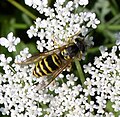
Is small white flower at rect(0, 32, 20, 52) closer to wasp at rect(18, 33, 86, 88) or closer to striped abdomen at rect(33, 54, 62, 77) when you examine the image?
wasp at rect(18, 33, 86, 88)

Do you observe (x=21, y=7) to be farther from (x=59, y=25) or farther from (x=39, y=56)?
(x=39, y=56)

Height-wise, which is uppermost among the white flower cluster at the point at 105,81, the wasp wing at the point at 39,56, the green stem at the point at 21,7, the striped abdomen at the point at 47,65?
the green stem at the point at 21,7

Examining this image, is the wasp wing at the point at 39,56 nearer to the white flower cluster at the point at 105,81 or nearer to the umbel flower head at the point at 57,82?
the umbel flower head at the point at 57,82

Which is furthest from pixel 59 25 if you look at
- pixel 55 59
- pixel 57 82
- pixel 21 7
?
pixel 21 7

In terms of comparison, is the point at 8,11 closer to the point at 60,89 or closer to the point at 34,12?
the point at 34,12

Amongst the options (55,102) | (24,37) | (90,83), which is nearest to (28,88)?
(55,102)

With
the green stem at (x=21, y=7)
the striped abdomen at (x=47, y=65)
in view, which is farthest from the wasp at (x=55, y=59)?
the green stem at (x=21, y=7)
